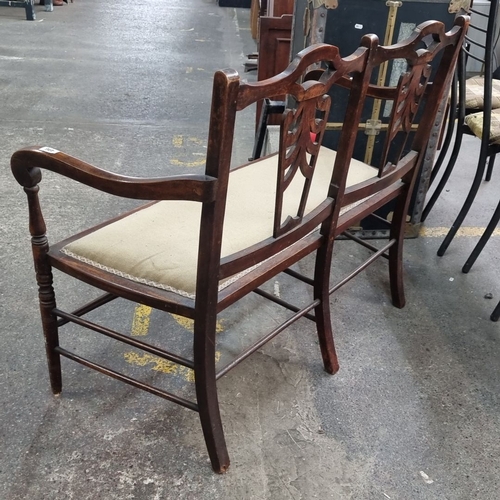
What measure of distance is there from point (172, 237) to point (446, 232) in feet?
5.43

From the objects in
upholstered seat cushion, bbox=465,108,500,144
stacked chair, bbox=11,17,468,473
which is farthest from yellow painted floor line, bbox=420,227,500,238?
stacked chair, bbox=11,17,468,473

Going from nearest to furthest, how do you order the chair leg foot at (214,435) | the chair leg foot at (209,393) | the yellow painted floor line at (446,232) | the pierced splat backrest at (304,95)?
the pierced splat backrest at (304,95), the chair leg foot at (209,393), the chair leg foot at (214,435), the yellow painted floor line at (446,232)

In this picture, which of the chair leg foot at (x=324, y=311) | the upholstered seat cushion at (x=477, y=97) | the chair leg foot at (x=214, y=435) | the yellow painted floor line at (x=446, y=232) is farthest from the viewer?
the yellow painted floor line at (x=446, y=232)

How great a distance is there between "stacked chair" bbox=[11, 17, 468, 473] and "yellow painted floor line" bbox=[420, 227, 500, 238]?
0.92 m

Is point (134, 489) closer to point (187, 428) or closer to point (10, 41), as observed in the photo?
point (187, 428)

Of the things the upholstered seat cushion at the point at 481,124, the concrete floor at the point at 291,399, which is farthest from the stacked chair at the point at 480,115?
the concrete floor at the point at 291,399

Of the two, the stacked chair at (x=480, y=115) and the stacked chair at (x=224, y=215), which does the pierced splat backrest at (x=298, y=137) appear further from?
the stacked chair at (x=480, y=115)

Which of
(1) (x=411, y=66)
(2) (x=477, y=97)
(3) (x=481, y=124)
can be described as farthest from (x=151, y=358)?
(2) (x=477, y=97)

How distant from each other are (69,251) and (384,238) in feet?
5.04

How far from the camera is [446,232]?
102 inches

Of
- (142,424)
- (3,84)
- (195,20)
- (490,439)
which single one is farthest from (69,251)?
(195,20)

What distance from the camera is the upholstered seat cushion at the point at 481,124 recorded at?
2082mm

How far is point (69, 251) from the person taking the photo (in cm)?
136

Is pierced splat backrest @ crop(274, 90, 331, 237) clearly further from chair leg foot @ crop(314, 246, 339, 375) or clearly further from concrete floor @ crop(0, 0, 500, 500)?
concrete floor @ crop(0, 0, 500, 500)
